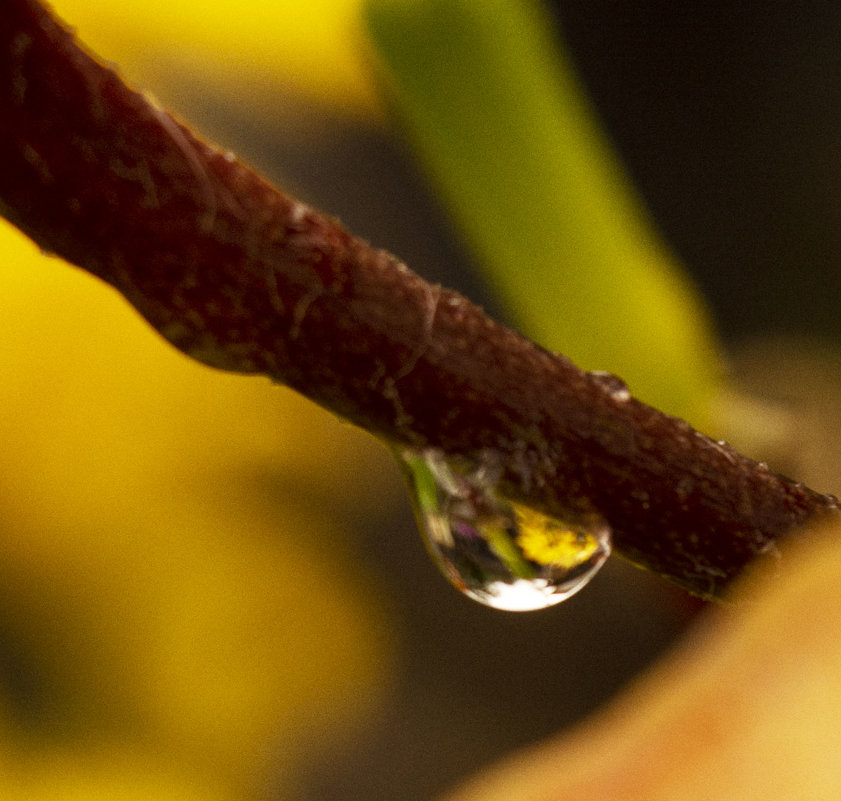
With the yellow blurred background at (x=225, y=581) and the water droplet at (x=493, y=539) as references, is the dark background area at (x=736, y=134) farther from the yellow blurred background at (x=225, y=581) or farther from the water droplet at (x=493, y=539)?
the water droplet at (x=493, y=539)

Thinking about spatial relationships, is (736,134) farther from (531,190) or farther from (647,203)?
(531,190)

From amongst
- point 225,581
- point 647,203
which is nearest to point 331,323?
point 225,581

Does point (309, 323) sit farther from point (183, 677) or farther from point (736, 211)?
point (736, 211)

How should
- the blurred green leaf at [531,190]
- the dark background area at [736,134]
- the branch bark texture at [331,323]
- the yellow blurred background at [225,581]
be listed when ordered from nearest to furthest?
the branch bark texture at [331,323]
the blurred green leaf at [531,190]
the yellow blurred background at [225,581]
the dark background area at [736,134]

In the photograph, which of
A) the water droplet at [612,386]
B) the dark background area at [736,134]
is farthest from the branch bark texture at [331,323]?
the dark background area at [736,134]

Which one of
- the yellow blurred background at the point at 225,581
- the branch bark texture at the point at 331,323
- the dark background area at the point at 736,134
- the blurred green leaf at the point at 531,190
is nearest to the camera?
the branch bark texture at the point at 331,323

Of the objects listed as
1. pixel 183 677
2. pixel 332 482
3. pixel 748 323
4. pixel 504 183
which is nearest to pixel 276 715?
pixel 183 677
